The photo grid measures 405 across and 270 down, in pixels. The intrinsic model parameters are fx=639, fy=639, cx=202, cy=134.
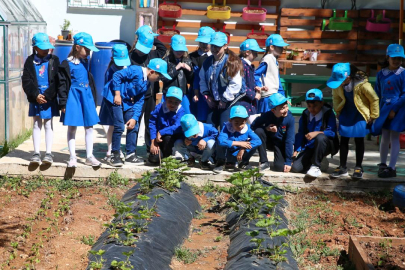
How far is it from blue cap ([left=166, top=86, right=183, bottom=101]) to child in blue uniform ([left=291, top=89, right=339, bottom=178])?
5.05 feet

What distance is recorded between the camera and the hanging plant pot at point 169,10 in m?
12.8

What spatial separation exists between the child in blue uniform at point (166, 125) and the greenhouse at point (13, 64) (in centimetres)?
248

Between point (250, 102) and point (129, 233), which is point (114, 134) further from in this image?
point (129, 233)

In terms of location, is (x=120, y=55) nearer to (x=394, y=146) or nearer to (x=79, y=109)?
(x=79, y=109)

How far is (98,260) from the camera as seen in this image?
4.96m

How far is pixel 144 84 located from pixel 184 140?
33.8 inches

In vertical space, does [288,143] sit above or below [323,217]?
above

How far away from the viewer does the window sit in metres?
13.4

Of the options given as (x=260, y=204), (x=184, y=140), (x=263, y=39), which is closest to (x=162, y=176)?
(x=184, y=140)

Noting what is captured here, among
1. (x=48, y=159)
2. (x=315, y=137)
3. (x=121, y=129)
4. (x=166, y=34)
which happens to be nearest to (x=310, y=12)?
(x=166, y=34)

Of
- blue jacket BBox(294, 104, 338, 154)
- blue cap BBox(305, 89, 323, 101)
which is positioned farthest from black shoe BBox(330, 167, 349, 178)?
blue cap BBox(305, 89, 323, 101)

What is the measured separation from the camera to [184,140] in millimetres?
7957

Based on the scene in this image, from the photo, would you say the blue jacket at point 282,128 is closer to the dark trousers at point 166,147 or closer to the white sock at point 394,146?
the dark trousers at point 166,147

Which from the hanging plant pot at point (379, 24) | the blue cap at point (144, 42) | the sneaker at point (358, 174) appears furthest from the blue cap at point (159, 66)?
the hanging plant pot at point (379, 24)
